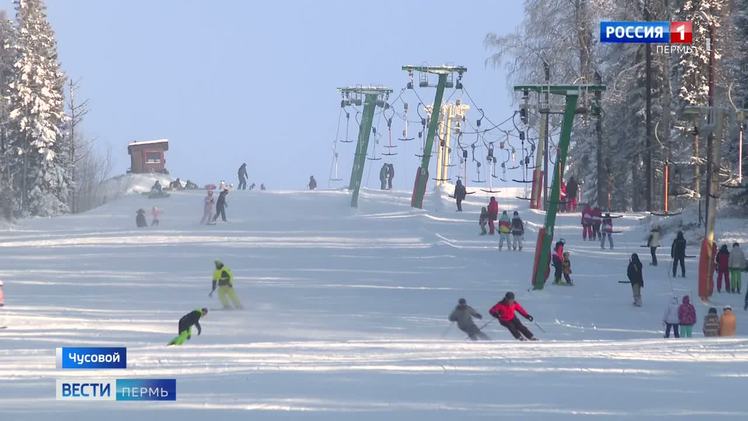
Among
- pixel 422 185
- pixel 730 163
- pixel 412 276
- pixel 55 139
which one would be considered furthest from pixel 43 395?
pixel 55 139

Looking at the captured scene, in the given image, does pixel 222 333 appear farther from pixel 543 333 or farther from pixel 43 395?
pixel 43 395

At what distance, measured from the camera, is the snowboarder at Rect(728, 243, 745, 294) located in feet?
100

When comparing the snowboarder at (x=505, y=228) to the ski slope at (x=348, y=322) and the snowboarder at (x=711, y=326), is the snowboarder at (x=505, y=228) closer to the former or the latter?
the ski slope at (x=348, y=322)

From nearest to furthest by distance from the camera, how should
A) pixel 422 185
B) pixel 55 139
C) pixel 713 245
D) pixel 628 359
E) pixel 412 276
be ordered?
pixel 628 359
pixel 713 245
pixel 412 276
pixel 422 185
pixel 55 139

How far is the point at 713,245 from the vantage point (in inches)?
1200

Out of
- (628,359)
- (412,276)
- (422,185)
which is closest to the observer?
(628,359)

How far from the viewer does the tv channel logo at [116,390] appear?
14000mm

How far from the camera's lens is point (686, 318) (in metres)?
23.5

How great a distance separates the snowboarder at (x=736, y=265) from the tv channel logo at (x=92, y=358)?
18.4 m

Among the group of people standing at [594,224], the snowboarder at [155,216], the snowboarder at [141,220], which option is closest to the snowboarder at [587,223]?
the group of people standing at [594,224]

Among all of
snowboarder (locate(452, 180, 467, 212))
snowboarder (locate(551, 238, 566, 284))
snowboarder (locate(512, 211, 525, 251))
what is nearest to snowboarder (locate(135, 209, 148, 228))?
snowboarder (locate(452, 180, 467, 212))

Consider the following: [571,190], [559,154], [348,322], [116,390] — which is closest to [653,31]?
[571,190]

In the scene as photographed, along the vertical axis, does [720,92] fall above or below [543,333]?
above

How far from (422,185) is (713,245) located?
77.5 feet
